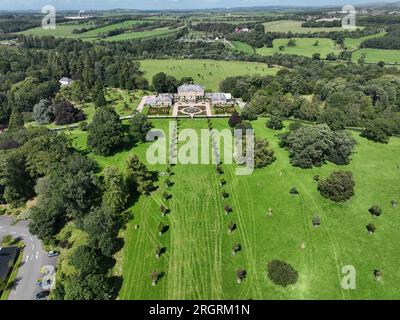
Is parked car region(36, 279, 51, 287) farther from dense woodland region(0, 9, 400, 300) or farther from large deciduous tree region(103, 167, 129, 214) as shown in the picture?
large deciduous tree region(103, 167, 129, 214)

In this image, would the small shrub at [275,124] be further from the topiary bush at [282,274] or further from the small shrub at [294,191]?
the topiary bush at [282,274]

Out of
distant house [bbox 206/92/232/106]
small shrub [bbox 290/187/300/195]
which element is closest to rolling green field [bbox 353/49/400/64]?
distant house [bbox 206/92/232/106]

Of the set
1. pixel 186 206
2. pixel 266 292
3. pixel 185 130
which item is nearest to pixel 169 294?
pixel 266 292

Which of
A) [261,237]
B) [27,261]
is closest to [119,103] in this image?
[27,261]

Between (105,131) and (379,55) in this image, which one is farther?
(379,55)

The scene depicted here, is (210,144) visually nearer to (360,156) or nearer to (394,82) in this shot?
(360,156)

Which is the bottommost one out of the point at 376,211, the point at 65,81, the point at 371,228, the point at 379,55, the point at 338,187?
the point at 371,228

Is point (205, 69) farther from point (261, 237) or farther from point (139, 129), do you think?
point (261, 237)
